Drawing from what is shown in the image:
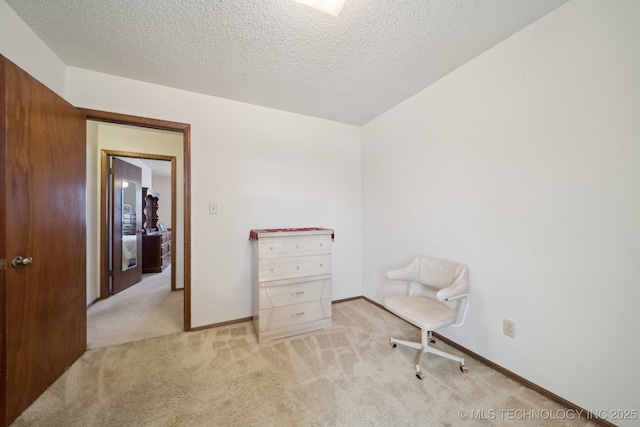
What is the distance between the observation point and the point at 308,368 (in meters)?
1.80

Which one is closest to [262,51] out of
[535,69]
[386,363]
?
[535,69]

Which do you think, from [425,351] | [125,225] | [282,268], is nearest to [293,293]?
[282,268]

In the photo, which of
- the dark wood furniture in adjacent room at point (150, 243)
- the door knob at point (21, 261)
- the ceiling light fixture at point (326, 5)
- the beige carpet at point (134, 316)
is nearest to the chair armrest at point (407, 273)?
the ceiling light fixture at point (326, 5)

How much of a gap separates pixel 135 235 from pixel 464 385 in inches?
198

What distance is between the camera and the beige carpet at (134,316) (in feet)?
7.41

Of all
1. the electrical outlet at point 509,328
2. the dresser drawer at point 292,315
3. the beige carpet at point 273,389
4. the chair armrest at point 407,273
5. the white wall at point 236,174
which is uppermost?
the white wall at point 236,174

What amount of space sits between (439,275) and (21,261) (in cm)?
301

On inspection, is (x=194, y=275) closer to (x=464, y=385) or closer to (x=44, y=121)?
(x=44, y=121)

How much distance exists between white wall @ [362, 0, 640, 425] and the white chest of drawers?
1209 millimetres

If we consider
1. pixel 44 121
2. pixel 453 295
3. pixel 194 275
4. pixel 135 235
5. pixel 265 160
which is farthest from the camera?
pixel 135 235

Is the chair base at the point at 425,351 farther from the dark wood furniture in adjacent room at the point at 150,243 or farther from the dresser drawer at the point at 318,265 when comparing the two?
the dark wood furniture in adjacent room at the point at 150,243

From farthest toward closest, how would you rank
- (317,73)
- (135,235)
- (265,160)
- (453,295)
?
1. (135,235)
2. (265,160)
3. (317,73)
4. (453,295)

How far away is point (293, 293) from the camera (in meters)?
2.30

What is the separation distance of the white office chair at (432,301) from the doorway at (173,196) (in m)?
2.11
